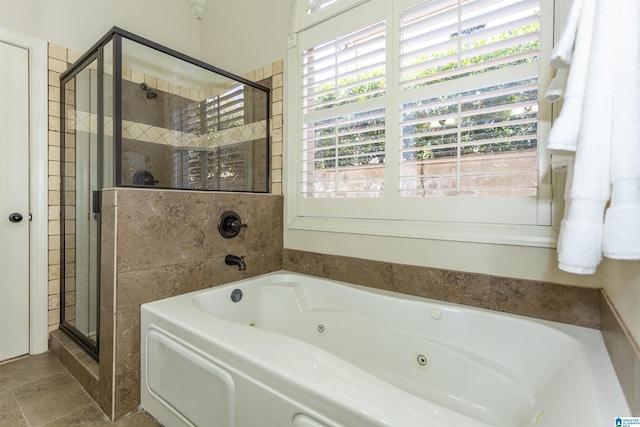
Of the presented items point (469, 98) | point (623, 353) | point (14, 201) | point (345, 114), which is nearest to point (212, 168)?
point (345, 114)

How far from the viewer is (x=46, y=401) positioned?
1.49 meters

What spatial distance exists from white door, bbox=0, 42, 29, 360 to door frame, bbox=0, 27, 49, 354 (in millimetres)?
25

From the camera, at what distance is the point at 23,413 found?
55.0 inches

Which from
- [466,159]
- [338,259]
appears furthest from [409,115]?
[338,259]

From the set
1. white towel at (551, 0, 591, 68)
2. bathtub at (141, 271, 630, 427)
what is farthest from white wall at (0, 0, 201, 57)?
white towel at (551, 0, 591, 68)

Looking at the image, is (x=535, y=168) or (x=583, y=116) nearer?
(x=583, y=116)

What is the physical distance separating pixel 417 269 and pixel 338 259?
51 centimetres

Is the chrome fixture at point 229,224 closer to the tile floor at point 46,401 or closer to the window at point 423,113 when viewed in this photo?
the window at point 423,113

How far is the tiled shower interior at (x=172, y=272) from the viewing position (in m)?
1.34

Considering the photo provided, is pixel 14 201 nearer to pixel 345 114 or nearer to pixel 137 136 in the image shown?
pixel 137 136

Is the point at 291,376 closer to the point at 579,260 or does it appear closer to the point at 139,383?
the point at 579,260

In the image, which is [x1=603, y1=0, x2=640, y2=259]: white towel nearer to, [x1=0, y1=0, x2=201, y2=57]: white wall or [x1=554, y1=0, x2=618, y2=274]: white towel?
[x1=554, y1=0, x2=618, y2=274]: white towel

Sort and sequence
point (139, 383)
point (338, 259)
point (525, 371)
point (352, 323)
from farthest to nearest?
point (338, 259) → point (352, 323) → point (139, 383) → point (525, 371)

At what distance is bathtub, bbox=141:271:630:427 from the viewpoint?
2.48ft
